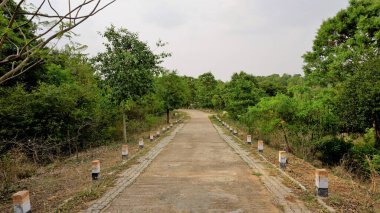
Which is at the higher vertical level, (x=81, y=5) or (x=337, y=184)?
(x=81, y=5)

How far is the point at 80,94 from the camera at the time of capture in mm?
16422

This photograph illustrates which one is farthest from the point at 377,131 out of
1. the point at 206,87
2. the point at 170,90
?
the point at 206,87

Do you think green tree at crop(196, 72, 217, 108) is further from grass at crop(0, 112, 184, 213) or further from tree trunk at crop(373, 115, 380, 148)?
grass at crop(0, 112, 184, 213)

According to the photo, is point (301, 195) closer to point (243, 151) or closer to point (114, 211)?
point (114, 211)

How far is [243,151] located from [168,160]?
4.15 metres

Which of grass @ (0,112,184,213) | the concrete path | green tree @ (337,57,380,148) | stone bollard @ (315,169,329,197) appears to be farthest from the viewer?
→ green tree @ (337,57,380,148)

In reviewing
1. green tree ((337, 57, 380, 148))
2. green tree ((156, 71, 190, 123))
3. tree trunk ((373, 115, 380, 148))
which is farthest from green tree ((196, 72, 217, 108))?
green tree ((337, 57, 380, 148))

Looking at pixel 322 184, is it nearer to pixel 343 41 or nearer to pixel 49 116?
pixel 49 116

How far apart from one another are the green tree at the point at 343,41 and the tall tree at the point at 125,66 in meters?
12.2

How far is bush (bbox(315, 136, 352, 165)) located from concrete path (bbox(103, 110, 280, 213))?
6288 mm

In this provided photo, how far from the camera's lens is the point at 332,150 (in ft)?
54.6

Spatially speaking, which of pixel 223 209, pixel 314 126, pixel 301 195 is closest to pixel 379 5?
pixel 314 126

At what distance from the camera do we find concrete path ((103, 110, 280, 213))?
264 inches

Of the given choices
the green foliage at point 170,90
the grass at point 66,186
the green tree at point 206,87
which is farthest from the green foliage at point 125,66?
the green tree at point 206,87
